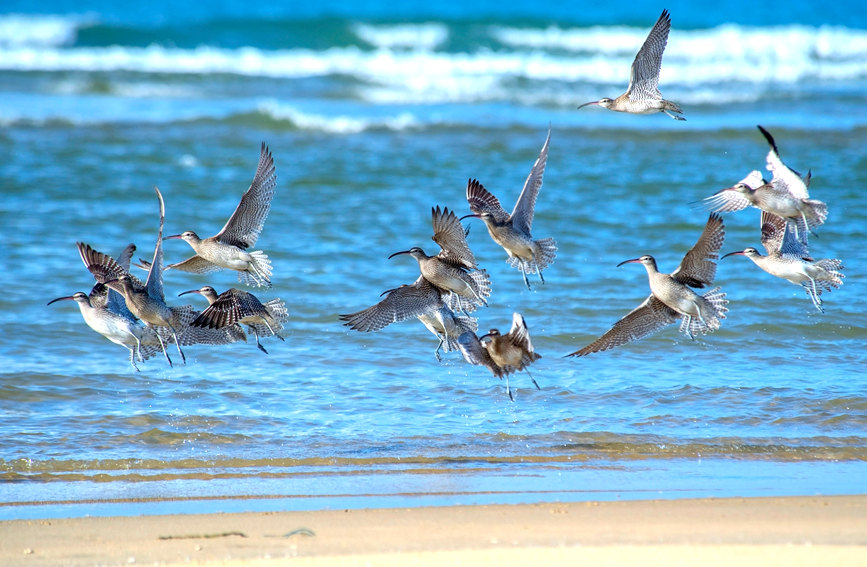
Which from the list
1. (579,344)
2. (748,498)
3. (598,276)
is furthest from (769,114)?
(748,498)

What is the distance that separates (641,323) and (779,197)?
3.41ft

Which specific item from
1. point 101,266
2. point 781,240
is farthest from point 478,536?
point 781,240

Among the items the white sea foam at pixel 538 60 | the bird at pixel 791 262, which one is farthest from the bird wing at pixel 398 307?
the white sea foam at pixel 538 60

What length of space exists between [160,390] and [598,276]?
4116 millimetres

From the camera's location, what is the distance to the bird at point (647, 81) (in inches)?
257

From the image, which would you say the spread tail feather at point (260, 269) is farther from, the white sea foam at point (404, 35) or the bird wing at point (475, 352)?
the white sea foam at point (404, 35)

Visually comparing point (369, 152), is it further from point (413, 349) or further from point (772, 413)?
point (772, 413)

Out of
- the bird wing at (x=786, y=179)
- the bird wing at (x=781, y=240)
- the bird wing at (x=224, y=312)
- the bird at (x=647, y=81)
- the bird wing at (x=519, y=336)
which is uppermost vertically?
the bird at (x=647, y=81)

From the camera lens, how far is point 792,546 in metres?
4.07

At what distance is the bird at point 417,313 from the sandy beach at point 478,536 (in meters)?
1.52

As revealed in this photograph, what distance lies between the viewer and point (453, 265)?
5949 mm

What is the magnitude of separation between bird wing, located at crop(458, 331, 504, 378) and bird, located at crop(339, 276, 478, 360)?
32 centimetres

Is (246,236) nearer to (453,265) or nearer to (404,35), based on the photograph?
(453,265)

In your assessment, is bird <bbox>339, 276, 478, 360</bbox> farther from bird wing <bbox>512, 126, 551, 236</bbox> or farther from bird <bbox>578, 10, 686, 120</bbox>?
bird <bbox>578, 10, 686, 120</bbox>
